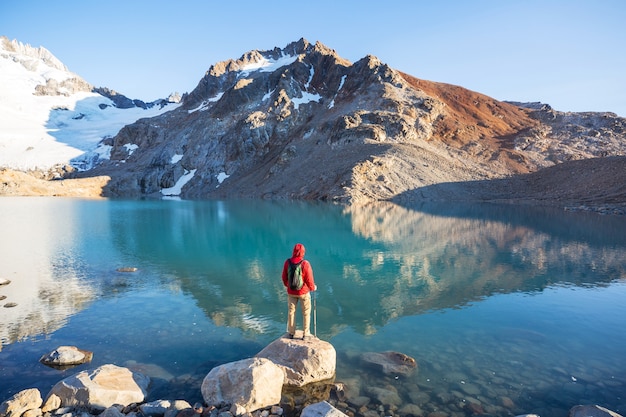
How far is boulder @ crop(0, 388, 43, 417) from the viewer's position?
24.1 feet

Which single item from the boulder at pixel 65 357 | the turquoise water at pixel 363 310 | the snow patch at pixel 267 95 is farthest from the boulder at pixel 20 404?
the snow patch at pixel 267 95

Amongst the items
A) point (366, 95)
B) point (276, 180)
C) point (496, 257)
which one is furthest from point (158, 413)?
point (366, 95)

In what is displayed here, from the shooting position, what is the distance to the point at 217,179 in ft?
347

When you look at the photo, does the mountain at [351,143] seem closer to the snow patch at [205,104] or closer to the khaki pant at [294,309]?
the snow patch at [205,104]

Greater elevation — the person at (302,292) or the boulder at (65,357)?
the person at (302,292)

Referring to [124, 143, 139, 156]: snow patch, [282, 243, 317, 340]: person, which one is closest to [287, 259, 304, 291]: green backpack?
[282, 243, 317, 340]: person

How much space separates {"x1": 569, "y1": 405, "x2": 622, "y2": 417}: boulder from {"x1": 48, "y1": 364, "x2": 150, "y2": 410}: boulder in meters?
9.22

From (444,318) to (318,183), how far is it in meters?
65.8

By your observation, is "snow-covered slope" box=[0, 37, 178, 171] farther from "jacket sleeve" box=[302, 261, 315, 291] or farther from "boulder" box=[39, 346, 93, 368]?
"jacket sleeve" box=[302, 261, 315, 291]

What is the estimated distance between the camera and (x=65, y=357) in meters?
10.3

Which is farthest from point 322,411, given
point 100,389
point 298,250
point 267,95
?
point 267,95

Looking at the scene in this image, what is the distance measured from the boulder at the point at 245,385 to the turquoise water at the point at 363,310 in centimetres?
71

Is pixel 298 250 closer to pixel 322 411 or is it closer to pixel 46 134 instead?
pixel 322 411

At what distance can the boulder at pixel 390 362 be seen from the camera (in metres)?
9.87
